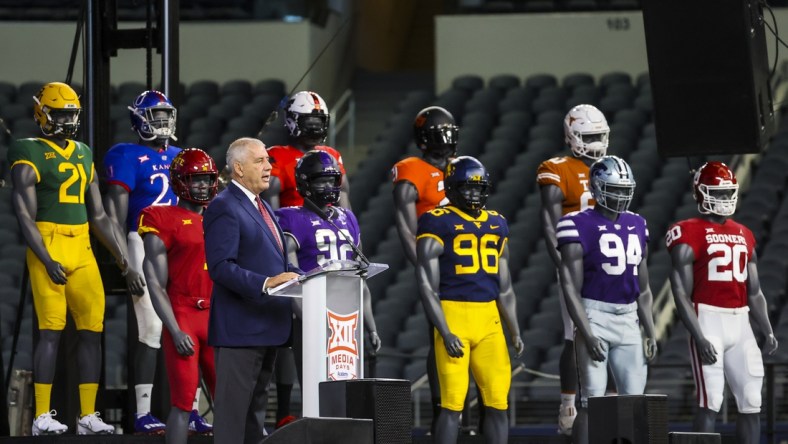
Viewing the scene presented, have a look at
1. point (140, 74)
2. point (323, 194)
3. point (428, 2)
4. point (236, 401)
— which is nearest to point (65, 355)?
point (323, 194)

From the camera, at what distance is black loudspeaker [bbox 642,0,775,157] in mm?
8414

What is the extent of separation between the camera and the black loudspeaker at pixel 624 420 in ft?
22.1

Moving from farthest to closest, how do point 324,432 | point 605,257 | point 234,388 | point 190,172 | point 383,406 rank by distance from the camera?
point 605,257 → point 190,172 → point 234,388 → point 383,406 → point 324,432

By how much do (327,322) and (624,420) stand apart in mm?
1275

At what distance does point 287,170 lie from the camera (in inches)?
337

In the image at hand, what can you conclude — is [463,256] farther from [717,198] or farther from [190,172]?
[717,198]

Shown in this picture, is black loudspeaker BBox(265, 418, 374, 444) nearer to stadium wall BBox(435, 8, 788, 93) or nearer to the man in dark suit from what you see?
the man in dark suit

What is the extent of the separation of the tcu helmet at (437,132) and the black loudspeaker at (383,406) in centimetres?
285

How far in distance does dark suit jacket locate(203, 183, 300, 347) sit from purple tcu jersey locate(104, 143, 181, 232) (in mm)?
1879

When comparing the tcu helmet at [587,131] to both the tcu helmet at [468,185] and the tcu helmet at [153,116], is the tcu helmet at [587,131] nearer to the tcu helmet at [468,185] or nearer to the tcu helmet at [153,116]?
the tcu helmet at [468,185]

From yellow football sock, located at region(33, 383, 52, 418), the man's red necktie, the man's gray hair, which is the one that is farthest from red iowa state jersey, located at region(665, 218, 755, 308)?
yellow football sock, located at region(33, 383, 52, 418)

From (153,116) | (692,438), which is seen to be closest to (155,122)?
(153,116)

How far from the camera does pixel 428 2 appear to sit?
20.5 m

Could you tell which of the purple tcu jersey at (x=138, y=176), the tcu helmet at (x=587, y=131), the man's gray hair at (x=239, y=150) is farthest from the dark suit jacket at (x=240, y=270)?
the tcu helmet at (x=587, y=131)
